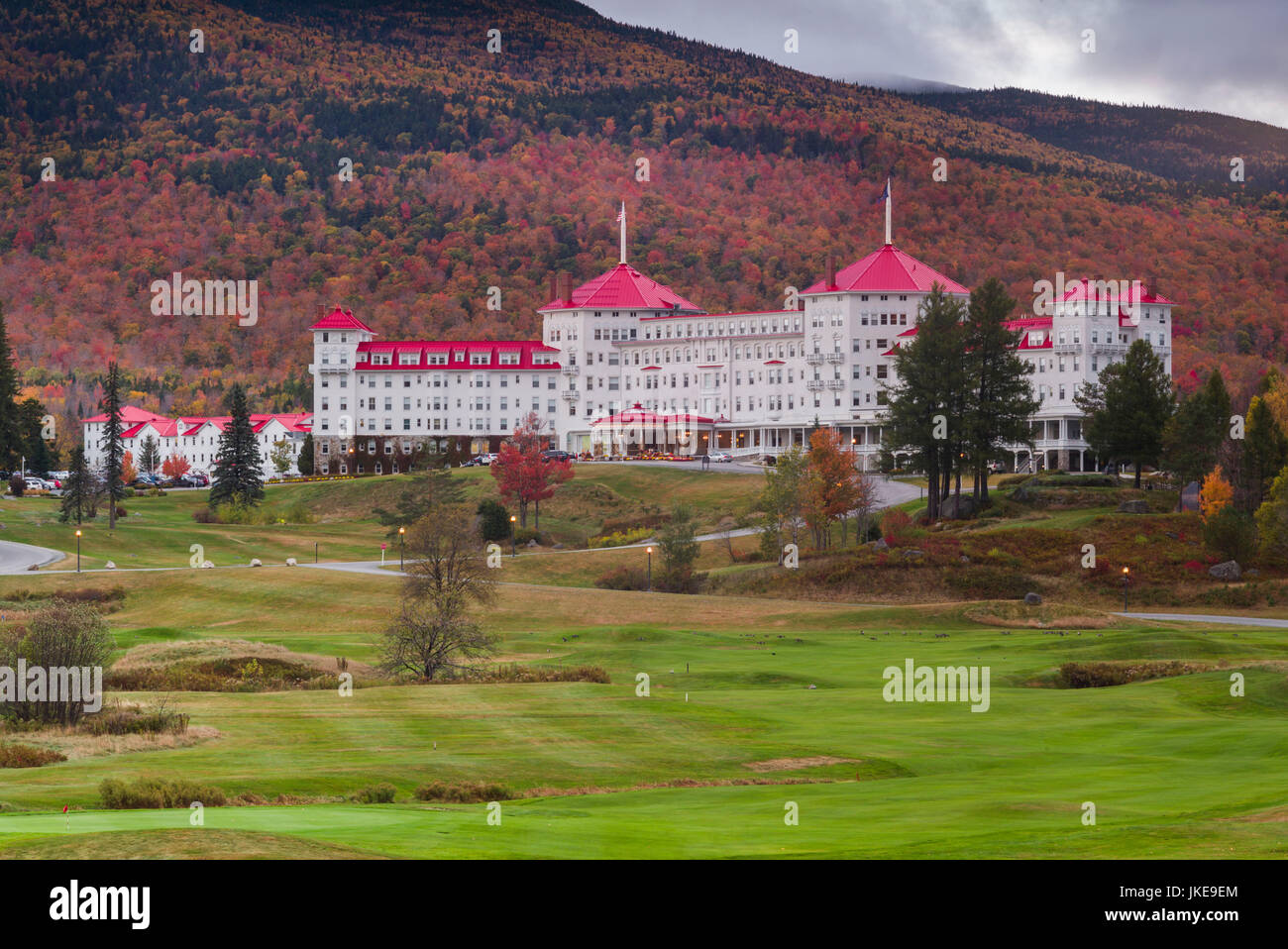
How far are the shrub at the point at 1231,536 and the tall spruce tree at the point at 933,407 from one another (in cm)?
1819

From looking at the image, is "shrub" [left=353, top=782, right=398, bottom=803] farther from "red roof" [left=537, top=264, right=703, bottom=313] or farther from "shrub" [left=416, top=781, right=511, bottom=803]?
"red roof" [left=537, top=264, right=703, bottom=313]

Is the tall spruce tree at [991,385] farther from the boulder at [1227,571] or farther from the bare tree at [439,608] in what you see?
the bare tree at [439,608]

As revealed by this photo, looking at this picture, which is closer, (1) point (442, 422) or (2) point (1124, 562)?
(2) point (1124, 562)

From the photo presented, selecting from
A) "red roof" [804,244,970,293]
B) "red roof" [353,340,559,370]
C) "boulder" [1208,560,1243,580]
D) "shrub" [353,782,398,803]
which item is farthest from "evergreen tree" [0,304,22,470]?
"shrub" [353,782,398,803]

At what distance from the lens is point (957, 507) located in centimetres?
10038

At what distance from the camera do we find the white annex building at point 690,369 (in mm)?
132750

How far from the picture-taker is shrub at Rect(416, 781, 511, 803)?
28.9m

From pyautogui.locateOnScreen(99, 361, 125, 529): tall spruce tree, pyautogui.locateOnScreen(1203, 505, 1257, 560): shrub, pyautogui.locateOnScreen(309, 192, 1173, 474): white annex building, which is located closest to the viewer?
pyautogui.locateOnScreen(1203, 505, 1257, 560): shrub

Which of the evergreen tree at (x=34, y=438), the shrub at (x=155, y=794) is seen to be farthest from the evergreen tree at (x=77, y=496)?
the shrub at (x=155, y=794)

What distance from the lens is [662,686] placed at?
4972 centimetres

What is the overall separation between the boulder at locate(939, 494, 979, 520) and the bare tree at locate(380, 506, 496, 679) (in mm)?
30280
